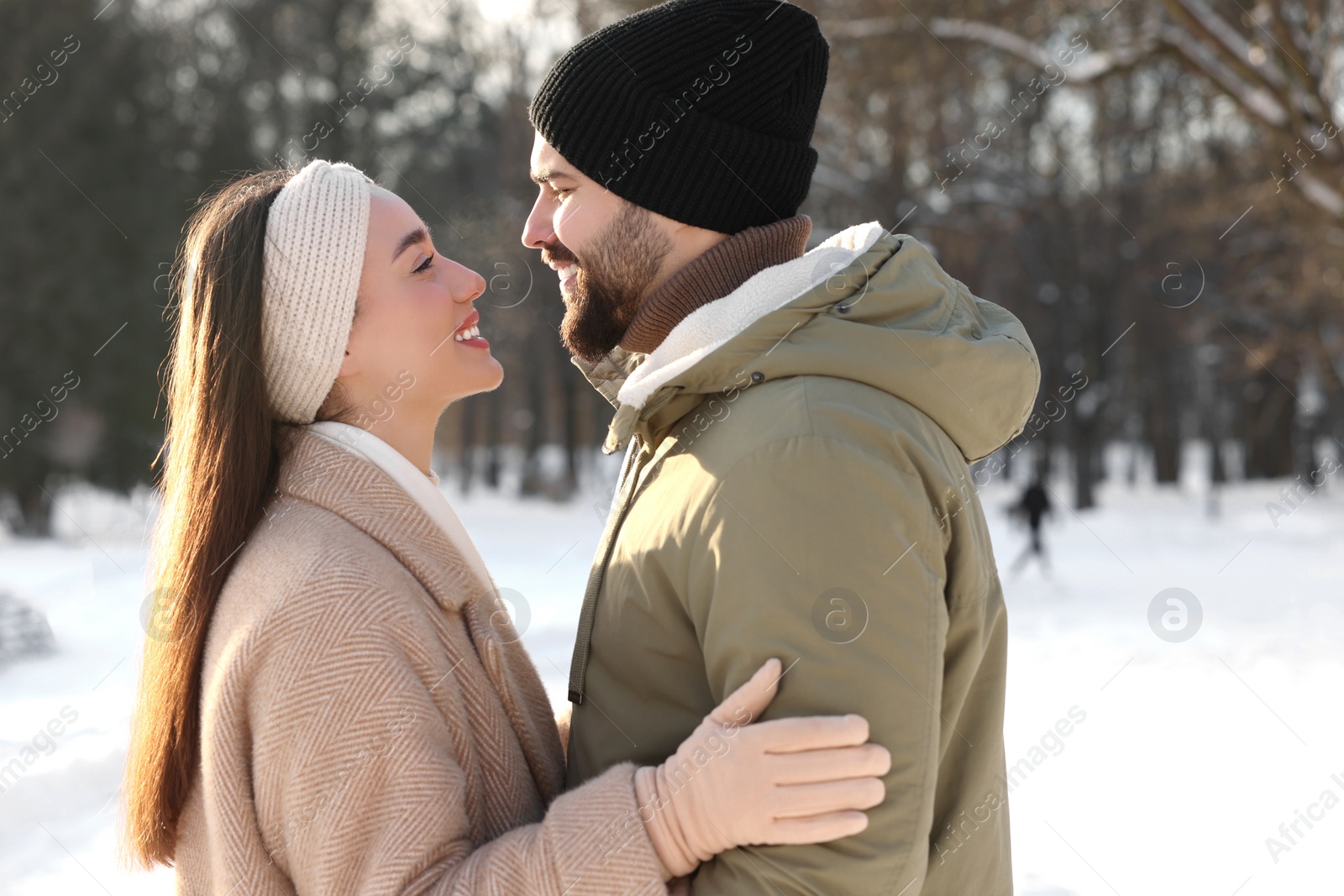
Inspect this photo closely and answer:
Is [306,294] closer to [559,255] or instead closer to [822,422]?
[559,255]

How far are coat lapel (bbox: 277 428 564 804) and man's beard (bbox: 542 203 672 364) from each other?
532mm

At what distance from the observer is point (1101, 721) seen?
7957 mm

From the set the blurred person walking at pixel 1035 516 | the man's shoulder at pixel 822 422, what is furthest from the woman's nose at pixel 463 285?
the blurred person walking at pixel 1035 516

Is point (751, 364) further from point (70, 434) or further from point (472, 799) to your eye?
point (70, 434)

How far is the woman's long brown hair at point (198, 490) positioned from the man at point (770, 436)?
642mm

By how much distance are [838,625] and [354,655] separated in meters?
0.77

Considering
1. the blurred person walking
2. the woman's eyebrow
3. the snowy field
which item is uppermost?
the woman's eyebrow

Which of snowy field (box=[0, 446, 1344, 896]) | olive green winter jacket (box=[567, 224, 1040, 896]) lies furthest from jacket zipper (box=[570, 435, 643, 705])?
snowy field (box=[0, 446, 1344, 896])

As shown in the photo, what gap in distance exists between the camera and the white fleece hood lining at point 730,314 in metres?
1.93

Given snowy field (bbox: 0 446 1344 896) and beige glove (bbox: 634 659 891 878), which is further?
snowy field (bbox: 0 446 1344 896)

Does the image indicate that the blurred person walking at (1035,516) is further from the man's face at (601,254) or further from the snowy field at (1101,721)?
the man's face at (601,254)

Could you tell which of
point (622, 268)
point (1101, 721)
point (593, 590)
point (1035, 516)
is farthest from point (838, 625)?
point (1035, 516)

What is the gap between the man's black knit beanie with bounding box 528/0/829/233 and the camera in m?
2.25

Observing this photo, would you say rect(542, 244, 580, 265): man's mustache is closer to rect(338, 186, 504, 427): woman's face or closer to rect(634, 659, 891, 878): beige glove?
rect(338, 186, 504, 427): woman's face
